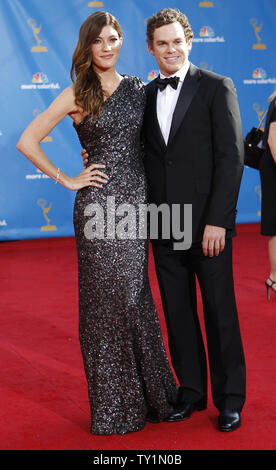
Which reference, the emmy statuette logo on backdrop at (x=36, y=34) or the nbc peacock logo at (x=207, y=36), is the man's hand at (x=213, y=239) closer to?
the emmy statuette logo on backdrop at (x=36, y=34)

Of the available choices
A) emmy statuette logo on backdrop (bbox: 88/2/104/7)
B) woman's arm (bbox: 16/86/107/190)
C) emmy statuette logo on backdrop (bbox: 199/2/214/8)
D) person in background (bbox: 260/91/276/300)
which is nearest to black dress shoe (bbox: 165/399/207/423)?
woman's arm (bbox: 16/86/107/190)

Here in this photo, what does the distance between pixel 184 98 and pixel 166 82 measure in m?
0.10

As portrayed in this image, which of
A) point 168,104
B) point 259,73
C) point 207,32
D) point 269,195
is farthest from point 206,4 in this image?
point 168,104

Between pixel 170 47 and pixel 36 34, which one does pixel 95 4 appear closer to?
pixel 36 34

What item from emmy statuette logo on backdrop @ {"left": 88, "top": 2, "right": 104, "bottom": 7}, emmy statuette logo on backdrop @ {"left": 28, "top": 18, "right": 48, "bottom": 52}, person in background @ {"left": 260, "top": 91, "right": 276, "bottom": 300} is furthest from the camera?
emmy statuette logo on backdrop @ {"left": 88, "top": 2, "right": 104, "bottom": 7}

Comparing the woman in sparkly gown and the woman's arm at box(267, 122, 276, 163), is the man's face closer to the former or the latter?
the woman in sparkly gown

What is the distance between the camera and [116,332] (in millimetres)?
2689

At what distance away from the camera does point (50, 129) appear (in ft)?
8.89

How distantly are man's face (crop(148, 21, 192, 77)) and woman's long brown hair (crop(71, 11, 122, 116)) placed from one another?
17 centimetres

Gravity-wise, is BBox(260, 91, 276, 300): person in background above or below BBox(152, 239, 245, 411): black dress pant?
above

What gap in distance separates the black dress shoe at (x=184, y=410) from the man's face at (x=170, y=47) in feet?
4.50

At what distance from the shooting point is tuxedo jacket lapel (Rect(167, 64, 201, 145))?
8.57ft
